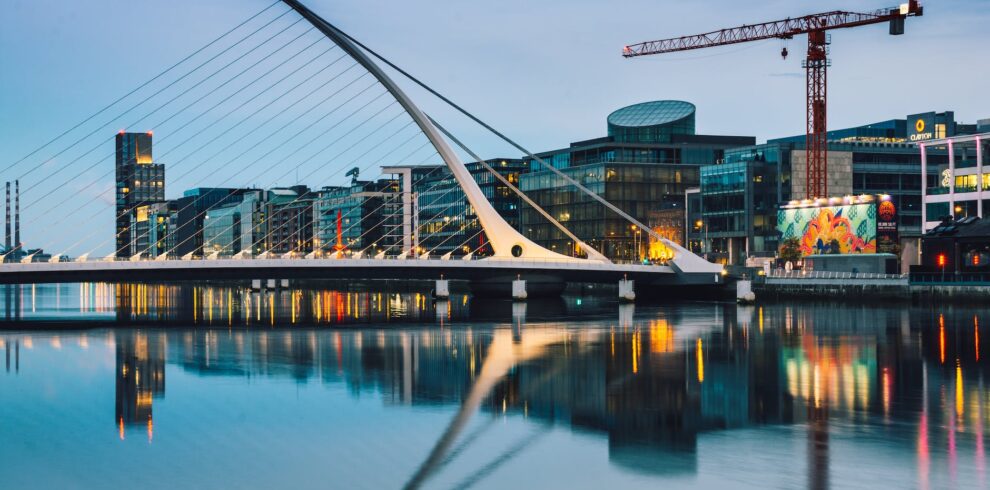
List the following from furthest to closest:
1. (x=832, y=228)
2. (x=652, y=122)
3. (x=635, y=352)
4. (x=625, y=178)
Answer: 1. (x=652, y=122)
2. (x=625, y=178)
3. (x=832, y=228)
4. (x=635, y=352)

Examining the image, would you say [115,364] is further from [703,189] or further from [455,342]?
[703,189]

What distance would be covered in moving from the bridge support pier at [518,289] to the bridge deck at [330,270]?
0.65 m

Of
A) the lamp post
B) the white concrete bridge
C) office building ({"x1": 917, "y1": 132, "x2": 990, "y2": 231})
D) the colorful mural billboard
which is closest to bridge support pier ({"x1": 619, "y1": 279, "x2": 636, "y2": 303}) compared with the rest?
the white concrete bridge

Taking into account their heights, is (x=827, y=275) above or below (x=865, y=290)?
above

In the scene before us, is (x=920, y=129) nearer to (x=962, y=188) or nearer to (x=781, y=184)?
(x=781, y=184)

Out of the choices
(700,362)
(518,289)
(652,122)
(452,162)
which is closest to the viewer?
(700,362)

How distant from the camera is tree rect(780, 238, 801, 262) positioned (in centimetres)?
10350

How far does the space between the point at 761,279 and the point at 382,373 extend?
198 ft

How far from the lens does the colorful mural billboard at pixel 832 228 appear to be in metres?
93.9

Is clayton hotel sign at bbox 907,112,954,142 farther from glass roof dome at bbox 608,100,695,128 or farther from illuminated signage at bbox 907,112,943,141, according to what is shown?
glass roof dome at bbox 608,100,695,128

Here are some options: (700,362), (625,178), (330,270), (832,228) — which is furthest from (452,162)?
(625,178)

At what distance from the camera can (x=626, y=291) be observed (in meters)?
91.2

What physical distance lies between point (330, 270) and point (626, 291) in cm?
2536

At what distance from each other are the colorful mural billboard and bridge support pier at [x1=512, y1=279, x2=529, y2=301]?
26.8 m
